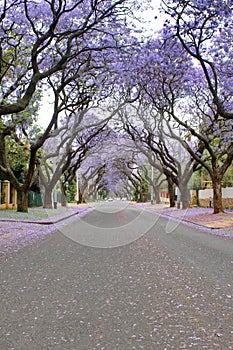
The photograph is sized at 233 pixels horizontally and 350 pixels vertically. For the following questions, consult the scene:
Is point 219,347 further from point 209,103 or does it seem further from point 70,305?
point 209,103

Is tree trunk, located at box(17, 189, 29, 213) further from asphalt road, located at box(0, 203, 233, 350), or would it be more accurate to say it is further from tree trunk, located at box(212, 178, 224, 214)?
asphalt road, located at box(0, 203, 233, 350)

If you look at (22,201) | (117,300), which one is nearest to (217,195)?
(22,201)

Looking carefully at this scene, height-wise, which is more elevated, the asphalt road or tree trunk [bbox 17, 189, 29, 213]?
tree trunk [bbox 17, 189, 29, 213]

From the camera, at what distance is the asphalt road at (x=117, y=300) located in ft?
12.0

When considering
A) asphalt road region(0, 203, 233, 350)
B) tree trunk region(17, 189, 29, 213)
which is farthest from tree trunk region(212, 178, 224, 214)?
asphalt road region(0, 203, 233, 350)

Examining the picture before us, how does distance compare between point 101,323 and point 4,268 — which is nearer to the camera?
point 101,323

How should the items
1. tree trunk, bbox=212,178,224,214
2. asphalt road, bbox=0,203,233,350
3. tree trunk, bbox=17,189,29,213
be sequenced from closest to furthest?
asphalt road, bbox=0,203,233,350 → tree trunk, bbox=212,178,224,214 → tree trunk, bbox=17,189,29,213

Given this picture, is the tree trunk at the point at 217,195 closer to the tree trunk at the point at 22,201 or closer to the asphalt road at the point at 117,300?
the tree trunk at the point at 22,201

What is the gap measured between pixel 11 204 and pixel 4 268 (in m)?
26.5

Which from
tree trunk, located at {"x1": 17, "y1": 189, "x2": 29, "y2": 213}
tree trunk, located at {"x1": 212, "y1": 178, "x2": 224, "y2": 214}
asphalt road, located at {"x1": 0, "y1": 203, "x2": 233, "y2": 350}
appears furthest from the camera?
tree trunk, located at {"x1": 17, "y1": 189, "x2": 29, "y2": 213}

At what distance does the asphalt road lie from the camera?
3664 millimetres

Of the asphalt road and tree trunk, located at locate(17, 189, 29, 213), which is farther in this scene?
tree trunk, located at locate(17, 189, 29, 213)

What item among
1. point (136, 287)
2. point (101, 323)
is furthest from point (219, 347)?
point (136, 287)

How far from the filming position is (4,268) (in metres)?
7.38
